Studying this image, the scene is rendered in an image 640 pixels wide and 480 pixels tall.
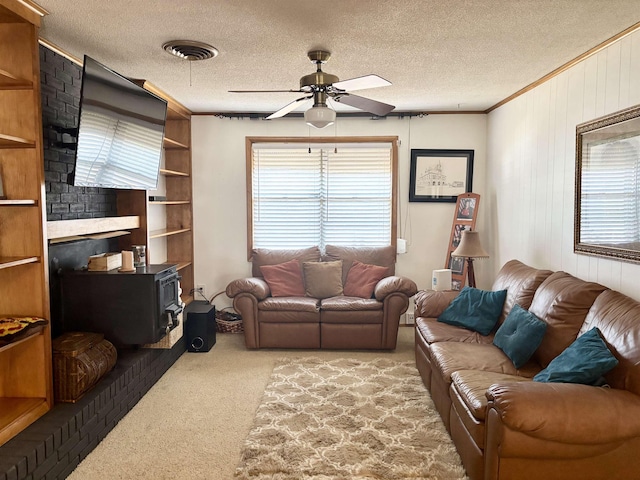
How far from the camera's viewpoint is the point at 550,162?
398 cm

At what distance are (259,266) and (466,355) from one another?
2.87 meters

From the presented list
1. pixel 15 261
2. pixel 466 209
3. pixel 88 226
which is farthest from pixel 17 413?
pixel 466 209

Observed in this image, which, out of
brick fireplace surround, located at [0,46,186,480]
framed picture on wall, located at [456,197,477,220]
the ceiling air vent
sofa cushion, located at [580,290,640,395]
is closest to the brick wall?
brick fireplace surround, located at [0,46,186,480]

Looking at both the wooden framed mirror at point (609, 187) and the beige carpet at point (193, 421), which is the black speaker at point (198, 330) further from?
the wooden framed mirror at point (609, 187)

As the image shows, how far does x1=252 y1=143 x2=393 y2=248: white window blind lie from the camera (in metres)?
5.81

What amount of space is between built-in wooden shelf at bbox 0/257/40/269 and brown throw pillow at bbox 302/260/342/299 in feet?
9.47

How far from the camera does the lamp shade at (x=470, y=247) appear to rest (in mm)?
4793

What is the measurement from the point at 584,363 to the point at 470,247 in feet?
8.14

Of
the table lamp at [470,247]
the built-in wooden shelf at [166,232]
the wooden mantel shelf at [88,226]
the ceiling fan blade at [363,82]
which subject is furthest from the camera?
the built-in wooden shelf at [166,232]

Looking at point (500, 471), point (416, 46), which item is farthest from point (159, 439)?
point (416, 46)

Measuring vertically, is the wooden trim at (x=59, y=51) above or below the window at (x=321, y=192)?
above

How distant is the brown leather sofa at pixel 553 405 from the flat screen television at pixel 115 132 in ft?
8.25

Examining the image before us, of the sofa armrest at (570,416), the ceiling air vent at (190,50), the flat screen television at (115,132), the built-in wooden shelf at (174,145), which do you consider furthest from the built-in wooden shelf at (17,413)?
the built-in wooden shelf at (174,145)

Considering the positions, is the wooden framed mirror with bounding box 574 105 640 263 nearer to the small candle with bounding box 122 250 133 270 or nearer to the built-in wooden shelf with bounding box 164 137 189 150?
the small candle with bounding box 122 250 133 270
